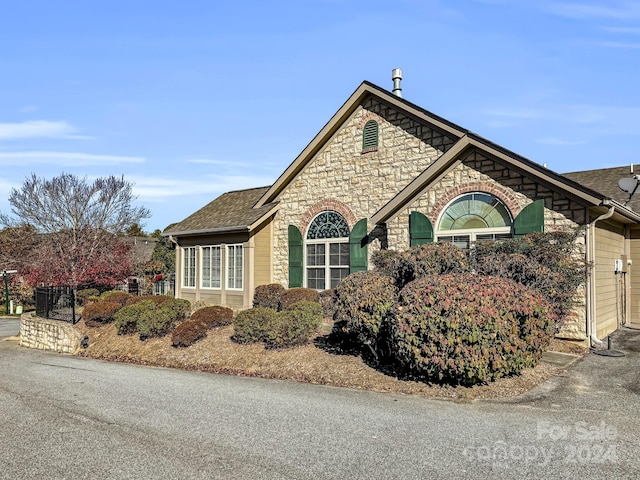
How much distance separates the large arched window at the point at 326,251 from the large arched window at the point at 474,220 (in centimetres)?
381

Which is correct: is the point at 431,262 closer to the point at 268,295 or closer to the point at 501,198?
the point at 501,198

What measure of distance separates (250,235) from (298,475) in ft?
41.5

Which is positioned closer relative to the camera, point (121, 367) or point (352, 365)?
point (352, 365)

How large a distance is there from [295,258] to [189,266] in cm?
519

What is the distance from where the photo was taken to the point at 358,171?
15.2 m

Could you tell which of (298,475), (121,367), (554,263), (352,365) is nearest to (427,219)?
(554,263)

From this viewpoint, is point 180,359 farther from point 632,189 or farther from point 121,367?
point 632,189

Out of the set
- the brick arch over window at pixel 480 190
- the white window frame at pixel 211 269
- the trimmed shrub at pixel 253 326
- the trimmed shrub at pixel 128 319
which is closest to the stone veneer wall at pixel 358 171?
the brick arch over window at pixel 480 190

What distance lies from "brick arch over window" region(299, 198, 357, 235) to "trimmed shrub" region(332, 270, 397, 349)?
643 centimetres

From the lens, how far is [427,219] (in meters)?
12.3

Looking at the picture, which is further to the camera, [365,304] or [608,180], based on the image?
[608,180]

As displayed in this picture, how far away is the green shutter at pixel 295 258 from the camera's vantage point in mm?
16125

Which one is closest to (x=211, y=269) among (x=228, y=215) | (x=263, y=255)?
(x=228, y=215)

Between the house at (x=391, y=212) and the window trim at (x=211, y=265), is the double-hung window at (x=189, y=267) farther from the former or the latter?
the window trim at (x=211, y=265)
